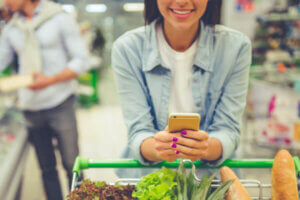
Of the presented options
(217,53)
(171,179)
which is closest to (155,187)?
(171,179)

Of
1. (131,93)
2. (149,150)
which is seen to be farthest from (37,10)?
(149,150)

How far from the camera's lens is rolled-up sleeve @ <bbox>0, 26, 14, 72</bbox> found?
2.14 metres

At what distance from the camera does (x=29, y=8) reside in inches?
84.0

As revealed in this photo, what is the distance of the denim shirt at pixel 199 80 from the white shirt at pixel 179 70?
3 centimetres

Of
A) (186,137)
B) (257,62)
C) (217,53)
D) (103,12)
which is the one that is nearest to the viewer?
(186,137)

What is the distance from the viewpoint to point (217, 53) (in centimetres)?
118

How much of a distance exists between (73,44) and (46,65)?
0.25 metres

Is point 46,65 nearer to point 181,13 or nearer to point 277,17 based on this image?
point 181,13

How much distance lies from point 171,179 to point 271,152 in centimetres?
310

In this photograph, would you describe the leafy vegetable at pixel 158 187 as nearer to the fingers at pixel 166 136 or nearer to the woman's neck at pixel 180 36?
the fingers at pixel 166 136

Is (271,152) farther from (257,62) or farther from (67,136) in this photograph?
(67,136)

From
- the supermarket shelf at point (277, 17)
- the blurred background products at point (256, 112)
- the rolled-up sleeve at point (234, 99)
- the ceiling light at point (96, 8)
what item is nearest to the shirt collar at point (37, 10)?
the blurred background products at point (256, 112)

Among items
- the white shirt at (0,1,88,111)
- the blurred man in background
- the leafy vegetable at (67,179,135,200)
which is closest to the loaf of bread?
the blurred man in background

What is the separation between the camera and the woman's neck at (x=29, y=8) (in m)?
2.12
